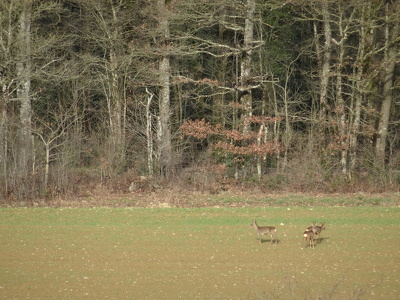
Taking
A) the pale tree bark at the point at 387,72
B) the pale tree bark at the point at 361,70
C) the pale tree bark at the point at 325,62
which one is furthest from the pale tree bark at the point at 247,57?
the pale tree bark at the point at 387,72

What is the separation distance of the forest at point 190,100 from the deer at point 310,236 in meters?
10.4

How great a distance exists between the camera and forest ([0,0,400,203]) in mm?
27500

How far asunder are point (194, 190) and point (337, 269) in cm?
1266

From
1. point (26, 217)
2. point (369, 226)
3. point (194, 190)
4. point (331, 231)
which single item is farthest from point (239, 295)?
point (194, 190)

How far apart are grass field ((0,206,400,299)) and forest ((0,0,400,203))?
17.7ft

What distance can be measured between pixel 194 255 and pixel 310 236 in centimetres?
274

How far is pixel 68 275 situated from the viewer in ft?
45.2

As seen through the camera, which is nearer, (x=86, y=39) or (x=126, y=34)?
(x=126, y=34)

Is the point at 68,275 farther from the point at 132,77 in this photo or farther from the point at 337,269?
the point at 132,77

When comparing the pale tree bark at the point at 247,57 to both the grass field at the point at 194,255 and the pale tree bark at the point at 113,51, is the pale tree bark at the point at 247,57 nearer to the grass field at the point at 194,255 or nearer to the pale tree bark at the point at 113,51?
the pale tree bark at the point at 113,51

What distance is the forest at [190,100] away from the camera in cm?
2750

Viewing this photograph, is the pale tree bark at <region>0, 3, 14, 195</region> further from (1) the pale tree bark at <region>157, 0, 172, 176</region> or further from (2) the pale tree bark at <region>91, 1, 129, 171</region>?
(1) the pale tree bark at <region>157, 0, 172, 176</region>

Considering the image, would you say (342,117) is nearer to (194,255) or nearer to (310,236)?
(310,236)

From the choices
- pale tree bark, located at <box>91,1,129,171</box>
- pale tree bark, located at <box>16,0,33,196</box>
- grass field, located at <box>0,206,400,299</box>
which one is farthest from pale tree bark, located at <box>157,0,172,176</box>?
grass field, located at <box>0,206,400,299</box>
